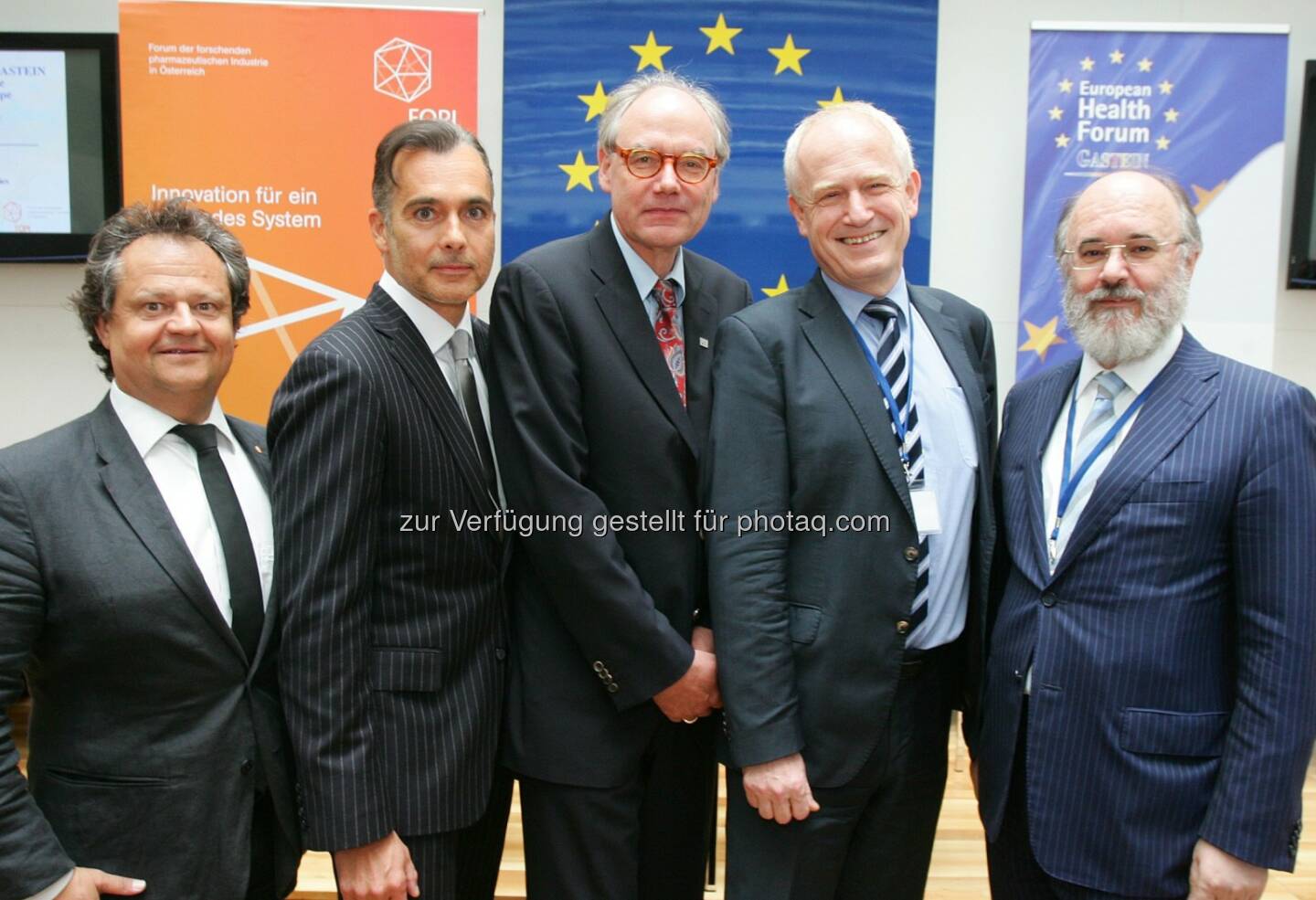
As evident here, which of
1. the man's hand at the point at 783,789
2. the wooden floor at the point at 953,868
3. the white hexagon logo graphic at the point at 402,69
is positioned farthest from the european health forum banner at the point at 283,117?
the man's hand at the point at 783,789

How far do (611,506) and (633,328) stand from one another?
35 cm

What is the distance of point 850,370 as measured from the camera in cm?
175

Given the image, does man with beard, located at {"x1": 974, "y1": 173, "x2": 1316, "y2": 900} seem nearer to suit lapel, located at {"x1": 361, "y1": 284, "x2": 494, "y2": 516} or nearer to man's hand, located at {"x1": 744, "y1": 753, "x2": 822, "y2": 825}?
man's hand, located at {"x1": 744, "y1": 753, "x2": 822, "y2": 825}

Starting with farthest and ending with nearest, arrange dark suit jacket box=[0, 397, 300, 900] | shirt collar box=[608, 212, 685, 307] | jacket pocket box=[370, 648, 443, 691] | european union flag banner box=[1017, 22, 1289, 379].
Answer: european union flag banner box=[1017, 22, 1289, 379], shirt collar box=[608, 212, 685, 307], jacket pocket box=[370, 648, 443, 691], dark suit jacket box=[0, 397, 300, 900]

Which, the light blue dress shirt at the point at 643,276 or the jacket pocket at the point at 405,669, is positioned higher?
the light blue dress shirt at the point at 643,276

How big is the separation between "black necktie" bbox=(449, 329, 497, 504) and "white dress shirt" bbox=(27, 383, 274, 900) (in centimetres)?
41

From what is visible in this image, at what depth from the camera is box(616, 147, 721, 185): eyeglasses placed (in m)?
1.86

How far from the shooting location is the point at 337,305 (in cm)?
377

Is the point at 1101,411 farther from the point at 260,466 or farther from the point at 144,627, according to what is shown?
the point at 144,627

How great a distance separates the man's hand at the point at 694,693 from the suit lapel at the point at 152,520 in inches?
29.8

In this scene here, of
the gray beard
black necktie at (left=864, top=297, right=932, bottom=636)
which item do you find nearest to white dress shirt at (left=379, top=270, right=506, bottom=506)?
black necktie at (left=864, top=297, right=932, bottom=636)

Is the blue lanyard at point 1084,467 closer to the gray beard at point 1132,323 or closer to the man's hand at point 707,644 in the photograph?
the gray beard at point 1132,323

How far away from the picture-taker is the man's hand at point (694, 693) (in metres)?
1.76

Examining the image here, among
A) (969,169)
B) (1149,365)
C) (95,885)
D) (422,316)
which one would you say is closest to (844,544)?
(1149,365)
